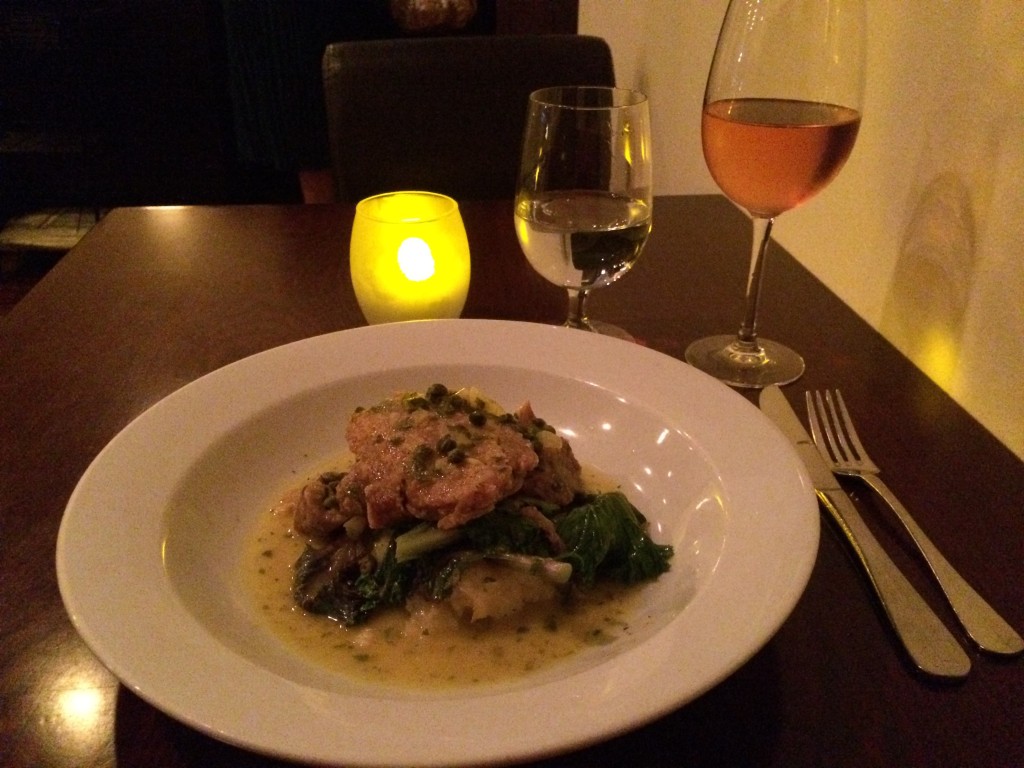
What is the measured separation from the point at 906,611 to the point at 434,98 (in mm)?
1950

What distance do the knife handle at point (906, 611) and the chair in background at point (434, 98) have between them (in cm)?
176

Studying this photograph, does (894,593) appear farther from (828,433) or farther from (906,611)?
(828,433)

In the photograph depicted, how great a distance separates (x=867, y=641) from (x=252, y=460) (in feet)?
2.57

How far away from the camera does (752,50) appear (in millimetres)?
1171

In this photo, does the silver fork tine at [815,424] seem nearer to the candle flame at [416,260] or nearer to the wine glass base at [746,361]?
the wine glass base at [746,361]

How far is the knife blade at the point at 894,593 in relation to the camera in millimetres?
721

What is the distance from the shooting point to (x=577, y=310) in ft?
4.50

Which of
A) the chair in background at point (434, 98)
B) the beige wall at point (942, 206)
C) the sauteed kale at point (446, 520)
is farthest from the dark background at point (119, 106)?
the sauteed kale at point (446, 520)

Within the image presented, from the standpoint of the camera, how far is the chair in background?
224cm

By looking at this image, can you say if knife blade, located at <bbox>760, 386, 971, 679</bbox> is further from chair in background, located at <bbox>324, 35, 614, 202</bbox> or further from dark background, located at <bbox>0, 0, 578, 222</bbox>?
dark background, located at <bbox>0, 0, 578, 222</bbox>

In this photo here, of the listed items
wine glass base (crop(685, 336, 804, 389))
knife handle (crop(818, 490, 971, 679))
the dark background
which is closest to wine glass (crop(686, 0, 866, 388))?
wine glass base (crop(685, 336, 804, 389))

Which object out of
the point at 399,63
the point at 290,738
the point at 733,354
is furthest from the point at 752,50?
the point at 399,63

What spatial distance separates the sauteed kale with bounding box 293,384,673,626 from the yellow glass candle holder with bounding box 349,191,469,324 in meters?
0.42

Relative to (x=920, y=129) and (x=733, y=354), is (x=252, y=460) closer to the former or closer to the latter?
(x=733, y=354)
